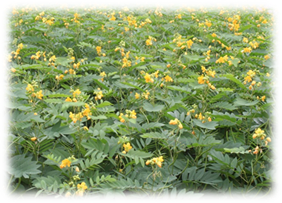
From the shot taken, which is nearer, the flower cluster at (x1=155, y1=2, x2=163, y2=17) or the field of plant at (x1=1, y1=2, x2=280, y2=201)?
the field of plant at (x1=1, y1=2, x2=280, y2=201)

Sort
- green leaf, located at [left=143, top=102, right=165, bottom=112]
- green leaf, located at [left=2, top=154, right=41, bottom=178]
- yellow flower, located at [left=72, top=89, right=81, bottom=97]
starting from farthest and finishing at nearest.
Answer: green leaf, located at [left=143, top=102, right=165, bottom=112] < yellow flower, located at [left=72, top=89, right=81, bottom=97] < green leaf, located at [left=2, top=154, right=41, bottom=178]

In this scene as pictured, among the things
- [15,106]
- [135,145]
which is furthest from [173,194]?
[15,106]

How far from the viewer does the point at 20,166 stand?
1536 millimetres

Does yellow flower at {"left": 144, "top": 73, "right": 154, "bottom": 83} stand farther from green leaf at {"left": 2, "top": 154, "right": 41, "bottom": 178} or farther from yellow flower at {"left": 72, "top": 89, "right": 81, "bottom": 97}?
green leaf at {"left": 2, "top": 154, "right": 41, "bottom": 178}

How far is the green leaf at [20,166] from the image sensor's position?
150cm

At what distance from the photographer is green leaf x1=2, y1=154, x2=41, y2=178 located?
1.50 metres

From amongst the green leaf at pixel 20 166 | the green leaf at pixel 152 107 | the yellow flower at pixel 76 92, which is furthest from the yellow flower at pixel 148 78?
the green leaf at pixel 20 166

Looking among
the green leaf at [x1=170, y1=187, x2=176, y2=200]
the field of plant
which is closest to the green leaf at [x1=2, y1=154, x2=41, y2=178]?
the field of plant

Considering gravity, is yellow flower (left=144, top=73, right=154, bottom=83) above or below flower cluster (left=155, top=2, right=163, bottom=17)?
above

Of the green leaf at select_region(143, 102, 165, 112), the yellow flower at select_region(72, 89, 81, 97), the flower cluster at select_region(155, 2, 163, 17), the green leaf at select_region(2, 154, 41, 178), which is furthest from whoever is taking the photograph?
the flower cluster at select_region(155, 2, 163, 17)

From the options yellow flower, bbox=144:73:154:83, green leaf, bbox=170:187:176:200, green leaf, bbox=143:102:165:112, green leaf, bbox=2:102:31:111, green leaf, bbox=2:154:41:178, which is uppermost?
green leaf, bbox=2:102:31:111

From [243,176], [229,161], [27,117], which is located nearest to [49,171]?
[27,117]

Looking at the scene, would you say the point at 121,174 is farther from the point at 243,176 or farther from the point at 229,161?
the point at 243,176

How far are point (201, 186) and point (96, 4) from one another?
4242 mm
